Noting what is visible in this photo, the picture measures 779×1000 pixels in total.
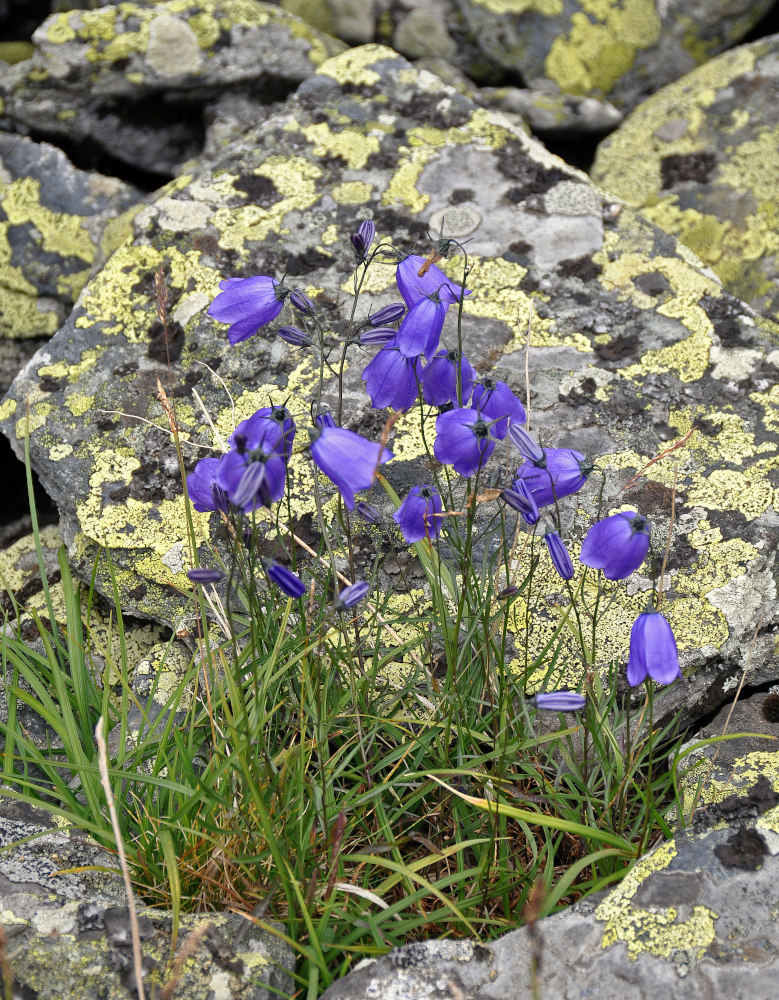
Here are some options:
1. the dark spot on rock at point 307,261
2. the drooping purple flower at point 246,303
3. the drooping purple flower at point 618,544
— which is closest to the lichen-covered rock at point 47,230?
the dark spot on rock at point 307,261

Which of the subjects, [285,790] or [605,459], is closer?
[285,790]

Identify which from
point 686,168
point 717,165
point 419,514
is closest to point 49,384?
point 419,514

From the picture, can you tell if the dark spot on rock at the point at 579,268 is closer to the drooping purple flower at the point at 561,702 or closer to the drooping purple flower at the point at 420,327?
the drooping purple flower at the point at 420,327

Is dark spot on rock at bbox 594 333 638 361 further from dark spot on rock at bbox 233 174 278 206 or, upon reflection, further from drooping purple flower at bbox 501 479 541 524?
dark spot on rock at bbox 233 174 278 206

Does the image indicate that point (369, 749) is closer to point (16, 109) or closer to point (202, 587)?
point (202, 587)

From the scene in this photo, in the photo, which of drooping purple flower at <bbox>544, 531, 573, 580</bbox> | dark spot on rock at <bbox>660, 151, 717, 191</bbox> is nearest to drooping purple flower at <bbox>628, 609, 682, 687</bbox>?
drooping purple flower at <bbox>544, 531, 573, 580</bbox>

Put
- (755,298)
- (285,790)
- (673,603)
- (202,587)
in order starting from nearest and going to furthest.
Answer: (285,790) < (202,587) < (673,603) < (755,298)

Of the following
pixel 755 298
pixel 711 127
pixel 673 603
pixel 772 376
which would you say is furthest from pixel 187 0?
pixel 673 603
